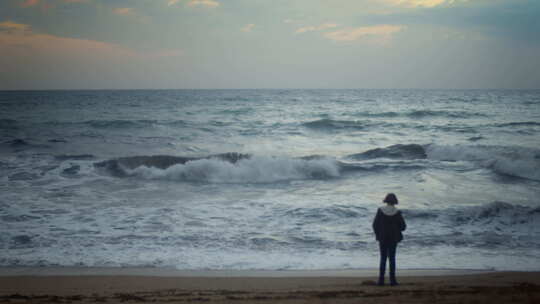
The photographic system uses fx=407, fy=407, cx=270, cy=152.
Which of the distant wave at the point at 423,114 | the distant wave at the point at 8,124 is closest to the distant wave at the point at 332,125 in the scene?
the distant wave at the point at 423,114

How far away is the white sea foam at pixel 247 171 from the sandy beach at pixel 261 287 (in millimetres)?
9757

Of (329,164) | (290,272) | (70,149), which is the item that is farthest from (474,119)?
(290,272)

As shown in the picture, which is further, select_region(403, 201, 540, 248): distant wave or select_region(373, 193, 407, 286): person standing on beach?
select_region(403, 201, 540, 248): distant wave

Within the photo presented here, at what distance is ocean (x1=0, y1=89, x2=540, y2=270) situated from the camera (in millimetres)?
8000

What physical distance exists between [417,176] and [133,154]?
14.6 metres

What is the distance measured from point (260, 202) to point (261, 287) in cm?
649

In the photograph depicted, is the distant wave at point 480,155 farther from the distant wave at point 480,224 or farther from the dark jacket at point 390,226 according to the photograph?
the dark jacket at point 390,226

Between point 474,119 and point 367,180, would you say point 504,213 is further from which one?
point 474,119

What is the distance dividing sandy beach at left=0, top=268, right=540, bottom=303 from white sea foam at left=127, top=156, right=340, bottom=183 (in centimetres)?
976

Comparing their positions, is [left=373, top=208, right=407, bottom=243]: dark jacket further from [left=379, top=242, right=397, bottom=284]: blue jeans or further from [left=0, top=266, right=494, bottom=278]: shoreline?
[left=0, top=266, right=494, bottom=278]: shoreline

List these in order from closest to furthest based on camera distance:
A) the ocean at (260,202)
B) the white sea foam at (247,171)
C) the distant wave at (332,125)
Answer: the ocean at (260,202) < the white sea foam at (247,171) < the distant wave at (332,125)

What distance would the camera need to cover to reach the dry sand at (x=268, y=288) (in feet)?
17.3

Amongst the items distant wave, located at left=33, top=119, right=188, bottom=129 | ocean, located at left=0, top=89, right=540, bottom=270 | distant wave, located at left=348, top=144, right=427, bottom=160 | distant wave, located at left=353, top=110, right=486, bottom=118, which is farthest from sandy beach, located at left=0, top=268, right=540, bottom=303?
distant wave, located at left=353, top=110, right=486, bottom=118

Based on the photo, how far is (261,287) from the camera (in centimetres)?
608
